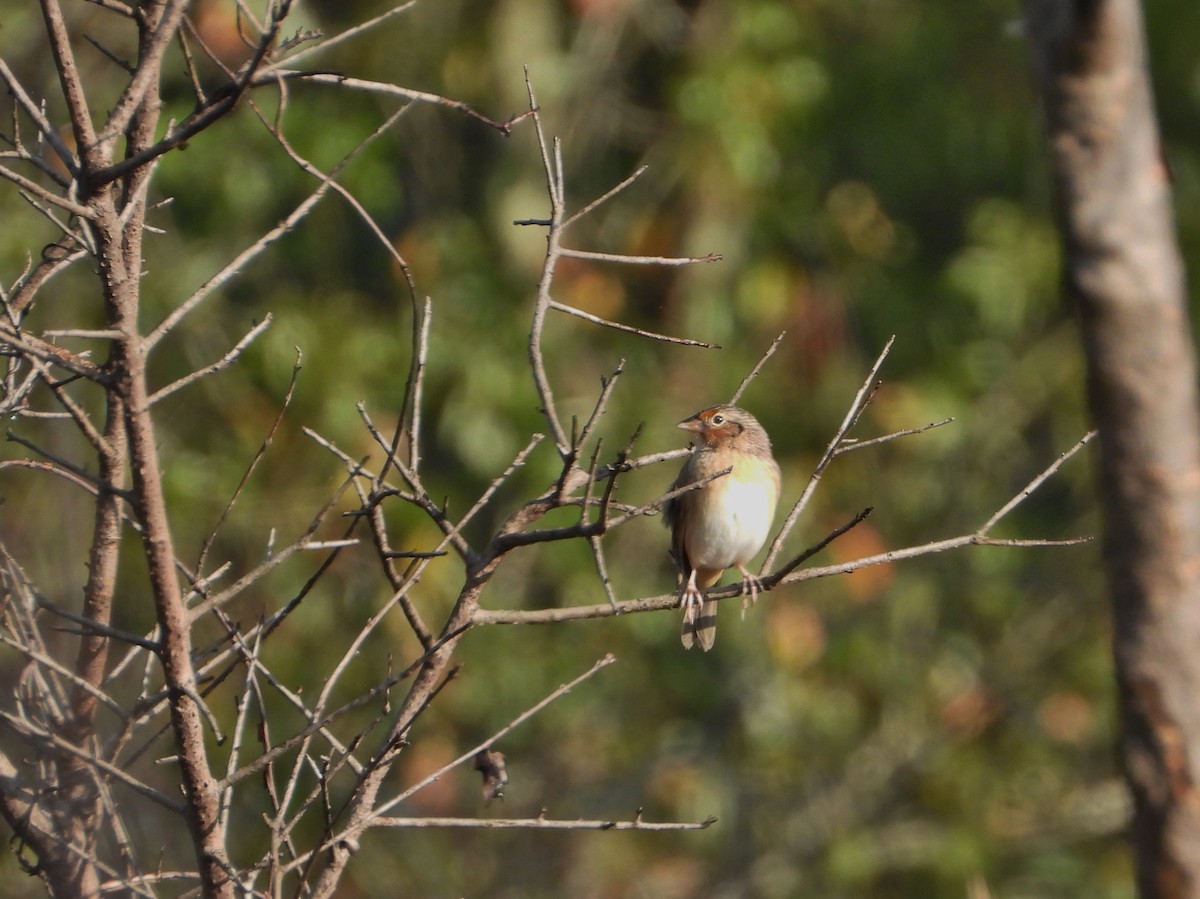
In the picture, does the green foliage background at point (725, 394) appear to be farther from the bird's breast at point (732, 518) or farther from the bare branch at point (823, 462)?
the bare branch at point (823, 462)

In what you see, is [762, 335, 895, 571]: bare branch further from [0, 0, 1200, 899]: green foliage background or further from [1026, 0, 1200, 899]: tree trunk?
[0, 0, 1200, 899]: green foliage background

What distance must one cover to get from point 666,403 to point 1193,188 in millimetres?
4051

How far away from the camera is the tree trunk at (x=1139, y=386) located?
11.3ft

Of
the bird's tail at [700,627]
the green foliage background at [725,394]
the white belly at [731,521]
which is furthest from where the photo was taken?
the green foliage background at [725,394]

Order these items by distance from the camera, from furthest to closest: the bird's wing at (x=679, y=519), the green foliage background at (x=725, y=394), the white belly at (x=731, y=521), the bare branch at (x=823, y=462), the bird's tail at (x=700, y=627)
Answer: the green foliage background at (x=725, y=394) < the bird's wing at (x=679, y=519) < the white belly at (x=731, y=521) < the bird's tail at (x=700, y=627) < the bare branch at (x=823, y=462)

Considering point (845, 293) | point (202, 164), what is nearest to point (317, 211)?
point (202, 164)

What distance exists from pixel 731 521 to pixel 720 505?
71 mm

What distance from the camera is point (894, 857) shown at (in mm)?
11180

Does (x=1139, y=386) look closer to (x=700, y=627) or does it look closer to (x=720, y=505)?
(x=720, y=505)

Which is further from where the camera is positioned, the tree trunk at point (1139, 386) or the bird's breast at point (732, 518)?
the bird's breast at point (732, 518)

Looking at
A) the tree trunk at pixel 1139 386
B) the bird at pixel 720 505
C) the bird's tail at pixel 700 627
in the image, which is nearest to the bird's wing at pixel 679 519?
the bird at pixel 720 505

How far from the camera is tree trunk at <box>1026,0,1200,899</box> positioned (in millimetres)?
3455

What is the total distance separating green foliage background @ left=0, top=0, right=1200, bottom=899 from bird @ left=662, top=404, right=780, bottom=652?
3950 mm

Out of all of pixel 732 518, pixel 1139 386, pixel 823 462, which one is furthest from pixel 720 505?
pixel 823 462
